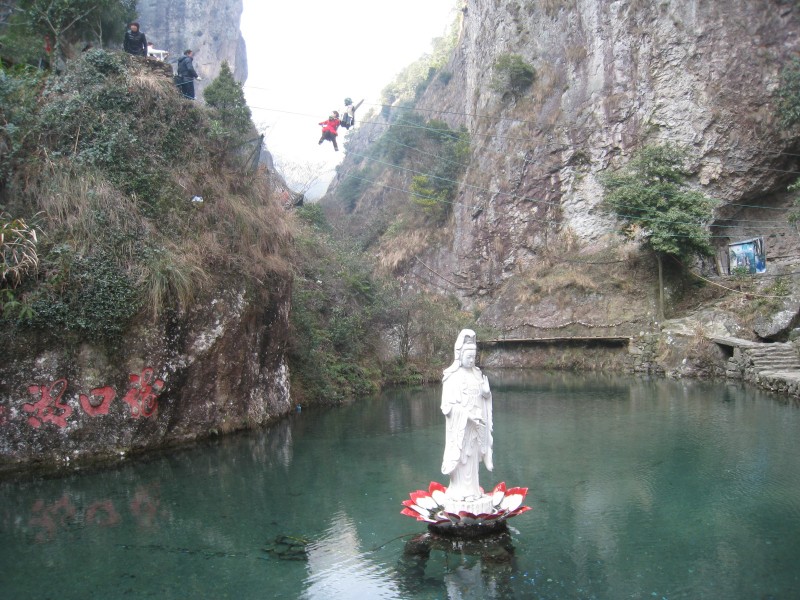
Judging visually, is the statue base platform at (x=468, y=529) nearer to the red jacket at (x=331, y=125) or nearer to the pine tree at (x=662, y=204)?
the red jacket at (x=331, y=125)

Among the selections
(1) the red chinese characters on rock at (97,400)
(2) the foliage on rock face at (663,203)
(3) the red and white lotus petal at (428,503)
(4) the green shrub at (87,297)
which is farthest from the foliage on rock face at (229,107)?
(2) the foliage on rock face at (663,203)

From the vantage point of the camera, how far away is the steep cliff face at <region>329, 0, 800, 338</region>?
25.8 meters

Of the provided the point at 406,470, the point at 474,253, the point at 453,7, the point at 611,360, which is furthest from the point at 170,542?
the point at 453,7

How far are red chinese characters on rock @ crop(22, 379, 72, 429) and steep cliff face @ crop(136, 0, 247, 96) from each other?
4259cm

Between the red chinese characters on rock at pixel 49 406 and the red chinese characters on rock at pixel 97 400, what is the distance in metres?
0.25

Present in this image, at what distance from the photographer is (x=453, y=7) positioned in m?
60.3

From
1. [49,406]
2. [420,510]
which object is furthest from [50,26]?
[420,510]

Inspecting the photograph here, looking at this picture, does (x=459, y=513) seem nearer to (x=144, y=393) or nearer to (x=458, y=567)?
(x=458, y=567)

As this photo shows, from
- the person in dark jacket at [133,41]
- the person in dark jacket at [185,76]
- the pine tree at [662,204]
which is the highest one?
the person in dark jacket at [133,41]

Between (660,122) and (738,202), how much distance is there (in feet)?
15.4

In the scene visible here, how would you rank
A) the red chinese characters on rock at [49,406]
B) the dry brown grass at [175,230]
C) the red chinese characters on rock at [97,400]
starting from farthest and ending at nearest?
the dry brown grass at [175,230], the red chinese characters on rock at [97,400], the red chinese characters on rock at [49,406]

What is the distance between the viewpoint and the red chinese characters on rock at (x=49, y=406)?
9.83 metres

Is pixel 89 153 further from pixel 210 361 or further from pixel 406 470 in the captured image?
pixel 406 470

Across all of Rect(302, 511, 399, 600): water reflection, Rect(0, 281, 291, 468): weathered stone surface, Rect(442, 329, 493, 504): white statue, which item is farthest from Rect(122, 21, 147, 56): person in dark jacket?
Rect(302, 511, 399, 600): water reflection
